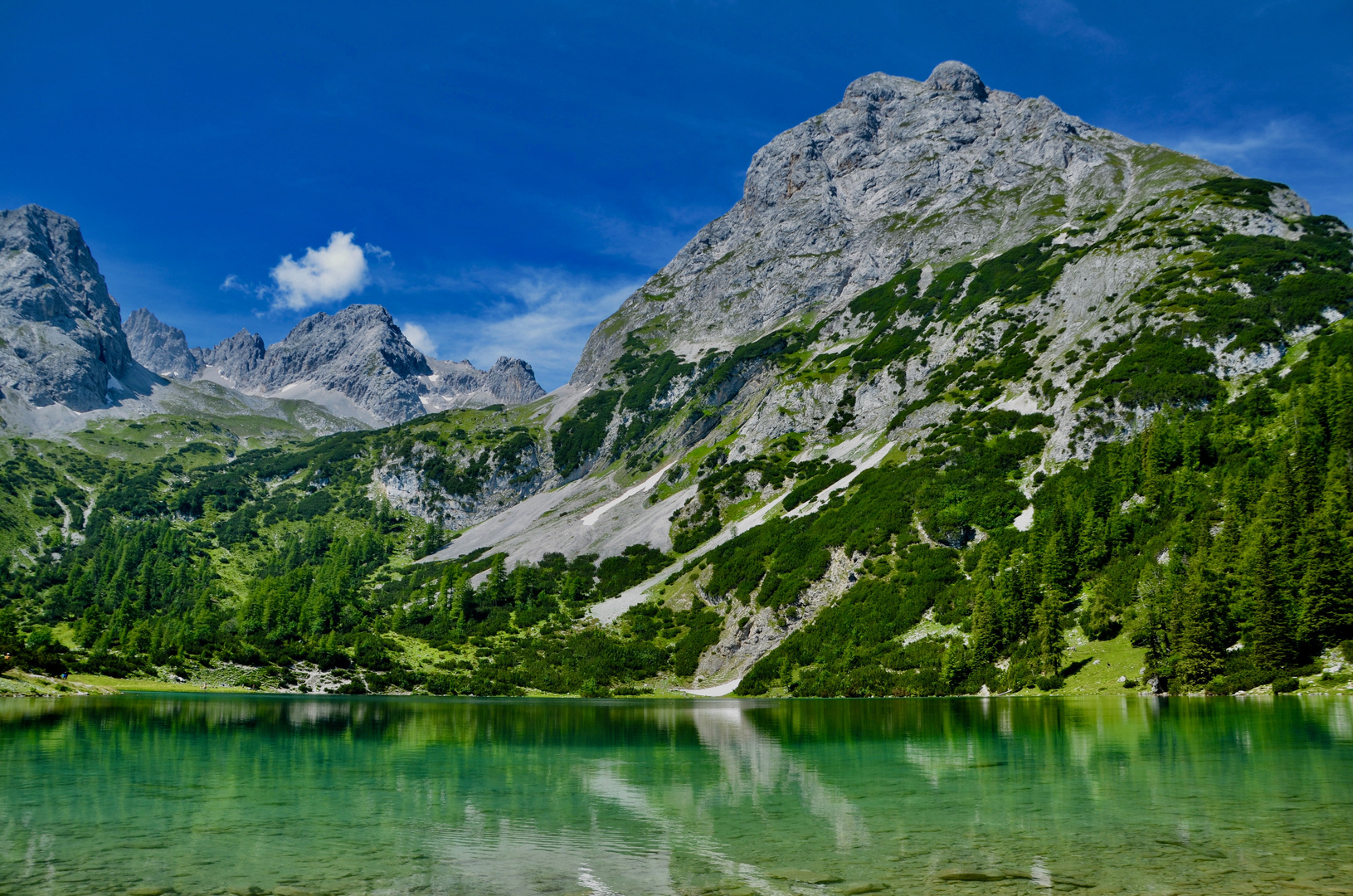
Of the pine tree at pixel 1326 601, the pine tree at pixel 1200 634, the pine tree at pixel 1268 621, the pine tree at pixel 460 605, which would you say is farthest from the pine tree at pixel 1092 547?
the pine tree at pixel 460 605

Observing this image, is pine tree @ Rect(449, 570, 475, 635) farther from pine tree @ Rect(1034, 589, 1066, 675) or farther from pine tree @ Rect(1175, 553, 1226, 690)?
pine tree @ Rect(1175, 553, 1226, 690)

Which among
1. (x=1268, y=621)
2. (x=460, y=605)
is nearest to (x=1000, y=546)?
(x=1268, y=621)

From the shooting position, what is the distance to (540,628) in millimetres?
155500

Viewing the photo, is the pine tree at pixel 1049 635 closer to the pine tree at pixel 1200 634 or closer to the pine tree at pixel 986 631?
the pine tree at pixel 986 631

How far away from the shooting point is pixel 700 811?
73.9ft

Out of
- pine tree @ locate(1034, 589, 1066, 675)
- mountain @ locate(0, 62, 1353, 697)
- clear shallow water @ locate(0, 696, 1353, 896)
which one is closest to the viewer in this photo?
clear shallow water @ locate(0, 696, 1353, 896)

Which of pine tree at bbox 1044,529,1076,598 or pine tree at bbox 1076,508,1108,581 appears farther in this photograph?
pine tree at bbox 1076,508,1108,581

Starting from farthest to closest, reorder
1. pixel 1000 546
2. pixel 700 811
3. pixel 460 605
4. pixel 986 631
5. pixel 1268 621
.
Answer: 1. pixel 460 605
2. pixel 1000 546
3. pixel 986 631
4. pixel 1268 621
5. pixel 700 811

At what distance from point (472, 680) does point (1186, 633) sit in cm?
10448

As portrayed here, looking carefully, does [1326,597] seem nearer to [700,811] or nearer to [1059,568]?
[1059,568]

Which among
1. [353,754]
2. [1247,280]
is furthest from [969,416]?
[353,754]

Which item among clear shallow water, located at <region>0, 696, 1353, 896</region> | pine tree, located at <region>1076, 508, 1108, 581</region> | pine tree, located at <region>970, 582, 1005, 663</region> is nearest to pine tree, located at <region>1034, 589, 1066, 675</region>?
pine tree, located at <region>970, 582, 1005, 663</region>

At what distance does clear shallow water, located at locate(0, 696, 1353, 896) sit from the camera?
1505cm

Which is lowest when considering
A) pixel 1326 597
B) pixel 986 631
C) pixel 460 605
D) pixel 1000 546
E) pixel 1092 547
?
pixel 460 605
